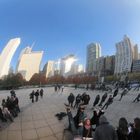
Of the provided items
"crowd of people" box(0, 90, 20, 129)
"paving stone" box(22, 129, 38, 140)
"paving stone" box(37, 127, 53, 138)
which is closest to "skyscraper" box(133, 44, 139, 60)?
"paving stone" box(37, 127, 53, 138)

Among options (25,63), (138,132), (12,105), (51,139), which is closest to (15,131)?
(51,139)

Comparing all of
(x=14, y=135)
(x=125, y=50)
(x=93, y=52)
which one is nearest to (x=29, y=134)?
(x=14, y=135)

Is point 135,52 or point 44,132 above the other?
point 135,52

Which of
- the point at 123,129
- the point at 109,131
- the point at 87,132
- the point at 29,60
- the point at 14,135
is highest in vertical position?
the point at 29,60

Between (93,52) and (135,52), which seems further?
(93,52)

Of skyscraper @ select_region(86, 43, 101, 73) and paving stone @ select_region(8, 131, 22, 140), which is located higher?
skyscraper @ select_region(86, 43, 101, 73)

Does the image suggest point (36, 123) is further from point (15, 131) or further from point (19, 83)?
point (19, 83)

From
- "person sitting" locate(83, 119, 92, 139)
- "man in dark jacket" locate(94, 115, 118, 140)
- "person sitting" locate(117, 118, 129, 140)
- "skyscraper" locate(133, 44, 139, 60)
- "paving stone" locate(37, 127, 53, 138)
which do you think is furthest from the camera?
"skyscraper" locate(133, 44, 139, 60)

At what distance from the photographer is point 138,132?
3.94 metres

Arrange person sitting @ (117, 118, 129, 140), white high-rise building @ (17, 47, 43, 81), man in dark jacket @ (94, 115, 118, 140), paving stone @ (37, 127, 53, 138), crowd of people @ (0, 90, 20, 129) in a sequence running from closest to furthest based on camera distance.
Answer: man in dark jacket @ (94, 115, 118, 140) → person sitting @ (117, 118, 129, 140) → paving stone @ (37, 127, 53, 138) → white high-rise building @ (17, 47, 43, 81) → crowd of people @ (0, 90, 20, 129)

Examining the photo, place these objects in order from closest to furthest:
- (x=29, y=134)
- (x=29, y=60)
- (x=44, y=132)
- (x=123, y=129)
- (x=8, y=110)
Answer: (x=123, y=129) < (x=29, y=134) < (x=44, y=132) < (x=29, y=60) < (x=8, y=110)

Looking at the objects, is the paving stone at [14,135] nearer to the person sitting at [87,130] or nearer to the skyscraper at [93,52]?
the person sitting at [87,130]

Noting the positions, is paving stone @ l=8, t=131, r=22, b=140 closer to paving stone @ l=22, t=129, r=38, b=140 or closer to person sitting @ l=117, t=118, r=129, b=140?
paving stone @ l=22, t=129, r=38, b=140

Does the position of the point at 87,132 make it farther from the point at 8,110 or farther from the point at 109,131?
the point at 8,110
